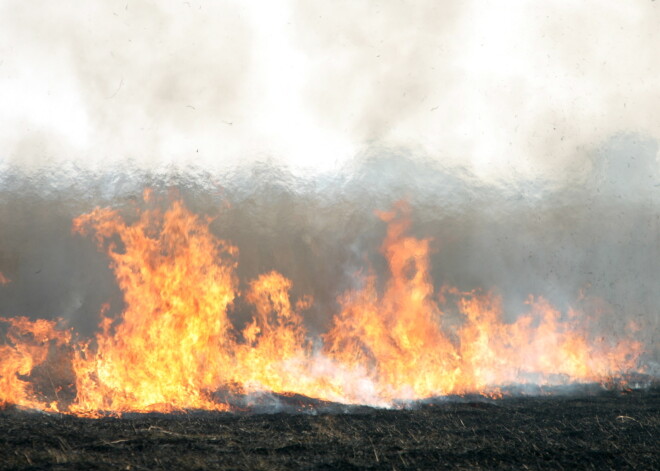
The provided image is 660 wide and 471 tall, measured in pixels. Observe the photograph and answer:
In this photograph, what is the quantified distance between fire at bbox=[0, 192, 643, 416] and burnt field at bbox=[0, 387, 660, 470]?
1545 millimetres

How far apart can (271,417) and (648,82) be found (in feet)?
68.7

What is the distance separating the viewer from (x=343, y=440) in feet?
40.1

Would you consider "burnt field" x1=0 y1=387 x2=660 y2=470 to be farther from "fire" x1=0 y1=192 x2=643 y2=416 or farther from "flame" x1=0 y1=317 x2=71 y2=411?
"fire" x1=0 y1=192 x2=643 y2=416

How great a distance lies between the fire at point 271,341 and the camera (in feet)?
54.1

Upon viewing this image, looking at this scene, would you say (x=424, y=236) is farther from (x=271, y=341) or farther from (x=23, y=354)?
(x=23, y=354)

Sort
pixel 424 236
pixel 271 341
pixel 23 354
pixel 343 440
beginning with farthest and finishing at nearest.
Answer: pixel 424 236, pixel 271 341, pixel 23 354, pixel 343 440

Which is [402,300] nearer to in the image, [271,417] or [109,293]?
[271,417]

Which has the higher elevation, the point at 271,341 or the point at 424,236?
the point at 424,236

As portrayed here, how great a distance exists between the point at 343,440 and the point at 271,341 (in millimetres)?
6629

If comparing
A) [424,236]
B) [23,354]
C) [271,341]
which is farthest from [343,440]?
[424,236]

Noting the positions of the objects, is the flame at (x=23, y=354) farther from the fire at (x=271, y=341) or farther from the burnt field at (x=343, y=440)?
the burnt field at (x=343, y=440)

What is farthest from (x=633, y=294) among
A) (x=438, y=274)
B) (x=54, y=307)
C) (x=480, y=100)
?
(x=54, y=307)

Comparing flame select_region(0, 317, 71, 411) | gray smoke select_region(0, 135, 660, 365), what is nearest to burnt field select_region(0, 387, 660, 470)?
flame select_region(0, 317, 71, 411)

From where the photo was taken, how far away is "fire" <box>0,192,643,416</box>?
54.1 ft
